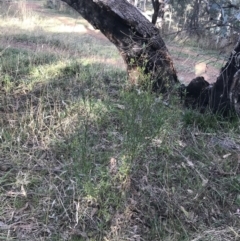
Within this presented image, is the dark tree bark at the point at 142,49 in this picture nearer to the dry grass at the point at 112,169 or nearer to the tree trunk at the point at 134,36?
the tree trunk at the point at 134,36

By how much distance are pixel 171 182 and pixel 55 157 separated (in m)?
0.94

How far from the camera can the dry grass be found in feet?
7.89

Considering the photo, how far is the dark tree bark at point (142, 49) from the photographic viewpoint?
4.14 metres

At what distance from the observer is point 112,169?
9.02 feet

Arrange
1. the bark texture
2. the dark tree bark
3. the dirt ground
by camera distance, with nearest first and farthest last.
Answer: the bark texture → the dark tree bark → the dirt ground

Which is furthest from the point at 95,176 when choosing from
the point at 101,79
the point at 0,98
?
the point at 101,79

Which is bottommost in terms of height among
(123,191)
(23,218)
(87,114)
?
(23,218)

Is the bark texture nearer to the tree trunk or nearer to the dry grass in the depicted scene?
the dry grass

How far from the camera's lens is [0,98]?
12.2 feet

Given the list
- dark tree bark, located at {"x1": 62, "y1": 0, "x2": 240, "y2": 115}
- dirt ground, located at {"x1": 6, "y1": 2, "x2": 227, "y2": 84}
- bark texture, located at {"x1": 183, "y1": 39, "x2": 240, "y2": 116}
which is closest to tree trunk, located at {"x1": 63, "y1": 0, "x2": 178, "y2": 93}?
dark tree bark, located at {"x1": 62, "y1": 0, "x2": 240, "y2": 115}

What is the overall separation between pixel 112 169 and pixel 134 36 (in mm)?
2119

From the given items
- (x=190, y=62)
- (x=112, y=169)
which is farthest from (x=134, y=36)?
(x=190, y=62)

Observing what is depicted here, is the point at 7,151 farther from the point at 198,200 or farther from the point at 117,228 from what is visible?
the point at 198,200

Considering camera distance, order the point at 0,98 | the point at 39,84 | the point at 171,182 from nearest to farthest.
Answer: the point at 171,182
the point at 0,98
the point at 39,84
